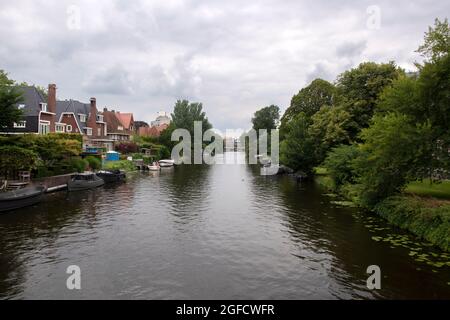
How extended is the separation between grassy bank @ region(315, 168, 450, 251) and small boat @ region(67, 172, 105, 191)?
3472 cm

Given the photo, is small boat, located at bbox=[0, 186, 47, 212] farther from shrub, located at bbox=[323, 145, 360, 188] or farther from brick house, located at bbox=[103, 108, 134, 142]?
brick house, located at bbox=[103, 108, 134, 142]

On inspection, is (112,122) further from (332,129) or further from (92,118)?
(332,129)

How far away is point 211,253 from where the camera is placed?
788 inches

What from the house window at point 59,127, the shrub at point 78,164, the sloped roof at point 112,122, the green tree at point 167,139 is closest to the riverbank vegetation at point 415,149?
the shrub at point 78,164

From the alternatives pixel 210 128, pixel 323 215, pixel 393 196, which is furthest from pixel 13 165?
pixel 210 128

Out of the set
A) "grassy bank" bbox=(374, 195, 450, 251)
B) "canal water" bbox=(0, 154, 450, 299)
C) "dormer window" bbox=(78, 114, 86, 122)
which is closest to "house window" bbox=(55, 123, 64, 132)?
"dormer window" bbox=(78, 114, 86, 122)

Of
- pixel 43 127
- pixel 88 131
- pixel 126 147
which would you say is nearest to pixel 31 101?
pixel 43 127

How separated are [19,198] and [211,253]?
21043 mm

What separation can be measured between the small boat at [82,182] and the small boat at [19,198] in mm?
8217

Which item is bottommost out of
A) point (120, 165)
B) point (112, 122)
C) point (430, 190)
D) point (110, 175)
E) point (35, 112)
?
point (430, 190)

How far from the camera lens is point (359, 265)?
715 inches

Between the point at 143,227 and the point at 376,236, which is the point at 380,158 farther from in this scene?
the point at 143,227

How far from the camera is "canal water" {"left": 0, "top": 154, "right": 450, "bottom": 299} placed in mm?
15094
